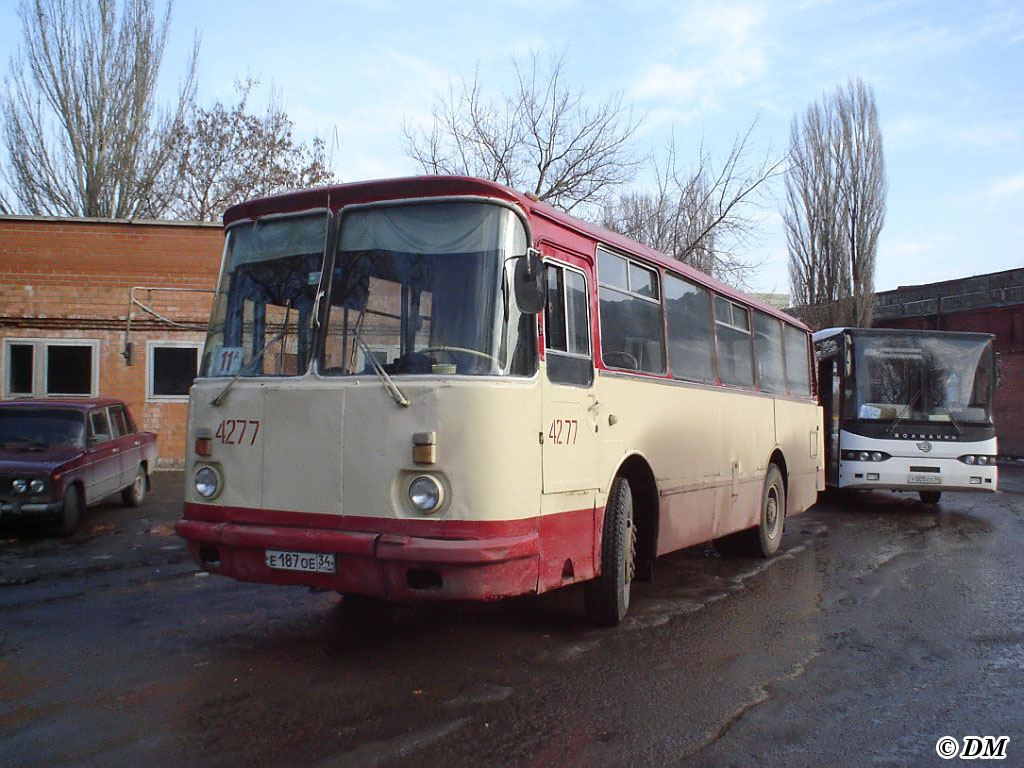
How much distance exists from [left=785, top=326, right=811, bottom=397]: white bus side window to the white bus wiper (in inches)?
294

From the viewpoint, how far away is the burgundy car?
10414mm

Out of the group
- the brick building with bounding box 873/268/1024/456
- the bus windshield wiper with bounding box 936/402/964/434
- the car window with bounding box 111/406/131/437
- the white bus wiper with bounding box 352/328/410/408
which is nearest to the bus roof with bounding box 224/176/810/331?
the white bus wiper with bounding box 352/328/410/408

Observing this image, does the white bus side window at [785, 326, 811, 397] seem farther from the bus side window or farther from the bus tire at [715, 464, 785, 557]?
the bus side window

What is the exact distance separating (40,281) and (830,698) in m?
17.8

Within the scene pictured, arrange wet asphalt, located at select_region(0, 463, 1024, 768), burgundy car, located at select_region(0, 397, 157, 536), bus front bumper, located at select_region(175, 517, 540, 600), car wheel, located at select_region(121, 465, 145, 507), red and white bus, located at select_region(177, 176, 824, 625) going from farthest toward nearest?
car wheel, located at select_region(121, 465, 145, 507) < burgundy car, located at select_region(0, 397, 157, 536) < red and white bus, located at select_region(177, 176, 824, 625) < bus front bumper, located at select_region(175, 517, 540, 600) < wet asphalt, located at select_region(0, 463, 1024, 768)

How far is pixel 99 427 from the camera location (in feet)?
40.6

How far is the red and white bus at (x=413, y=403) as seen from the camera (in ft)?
16.3

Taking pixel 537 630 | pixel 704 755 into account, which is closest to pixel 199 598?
pixel 537 630

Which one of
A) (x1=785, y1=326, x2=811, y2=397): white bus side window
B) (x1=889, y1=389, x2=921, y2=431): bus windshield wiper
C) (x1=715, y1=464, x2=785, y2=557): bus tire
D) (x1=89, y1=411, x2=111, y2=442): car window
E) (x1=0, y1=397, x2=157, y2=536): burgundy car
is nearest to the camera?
(x1=715, y1=464, x2=785, y2=557): bus tire

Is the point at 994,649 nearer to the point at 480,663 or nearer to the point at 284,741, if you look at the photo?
the point at 480,663

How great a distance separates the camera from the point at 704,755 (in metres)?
4.11

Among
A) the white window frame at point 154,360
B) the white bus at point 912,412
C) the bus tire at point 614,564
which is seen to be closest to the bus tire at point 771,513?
the bus tire at point 614,564

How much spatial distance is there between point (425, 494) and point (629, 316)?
2650 mm

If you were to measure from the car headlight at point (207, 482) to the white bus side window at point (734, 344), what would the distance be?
517 centimetres
